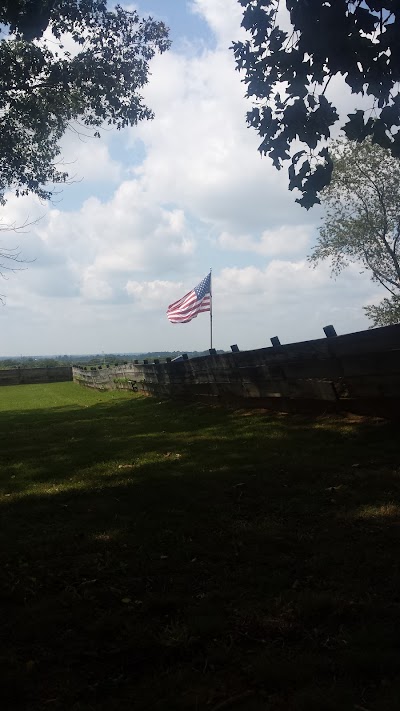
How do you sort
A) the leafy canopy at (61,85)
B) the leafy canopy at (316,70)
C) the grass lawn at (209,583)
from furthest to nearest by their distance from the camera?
the leafy canopy at (61,85) < the leafy canopy at (316,70) < the grass lawn at (209,583)

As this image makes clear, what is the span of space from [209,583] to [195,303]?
20819 millimetres

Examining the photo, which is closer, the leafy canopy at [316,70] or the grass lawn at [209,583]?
the grass lawn at [209,583]

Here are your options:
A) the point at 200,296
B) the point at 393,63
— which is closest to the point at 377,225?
the point at 200,296

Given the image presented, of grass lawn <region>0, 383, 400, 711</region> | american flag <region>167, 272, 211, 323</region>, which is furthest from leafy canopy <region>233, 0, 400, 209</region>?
american flag <region>167, 272, 211, 323</region>

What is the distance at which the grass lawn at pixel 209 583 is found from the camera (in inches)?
96.3

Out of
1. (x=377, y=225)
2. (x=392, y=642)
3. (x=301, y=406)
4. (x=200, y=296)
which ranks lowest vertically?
Result: (x=392, y=642)

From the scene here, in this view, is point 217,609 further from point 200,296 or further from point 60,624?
point 200,296

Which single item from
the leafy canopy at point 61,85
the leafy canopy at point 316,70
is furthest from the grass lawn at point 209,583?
the leafy canopy at point 61,85

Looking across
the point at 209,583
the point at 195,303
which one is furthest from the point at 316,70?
the point at 195,303

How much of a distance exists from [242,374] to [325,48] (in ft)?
21.4

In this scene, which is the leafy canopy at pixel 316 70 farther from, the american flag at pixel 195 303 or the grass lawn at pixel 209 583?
the american flag at pixel 195 303

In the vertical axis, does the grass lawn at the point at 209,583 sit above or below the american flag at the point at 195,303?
below

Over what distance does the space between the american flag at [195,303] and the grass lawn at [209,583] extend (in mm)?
16962

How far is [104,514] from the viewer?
5.02 m
